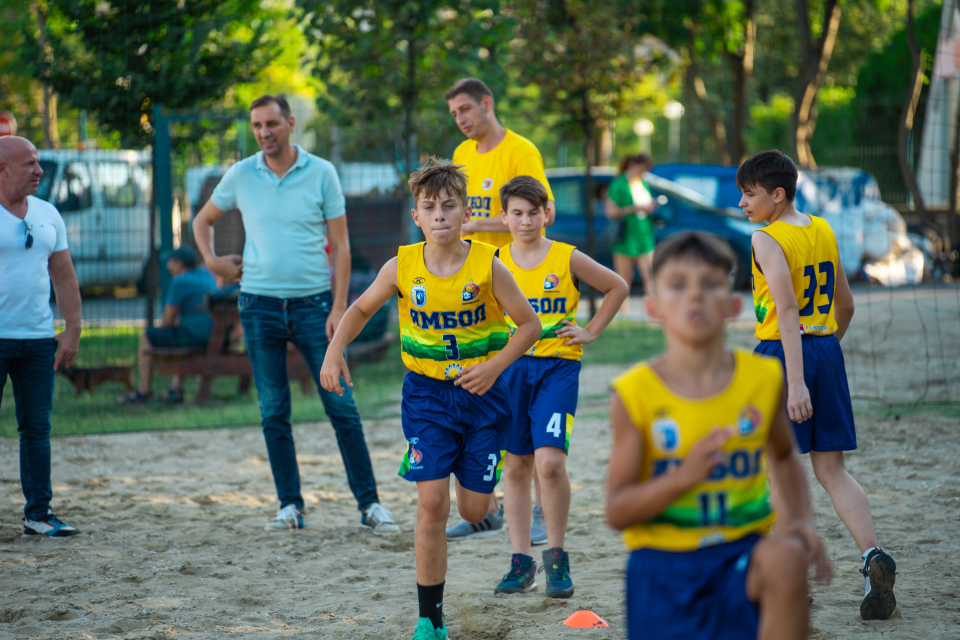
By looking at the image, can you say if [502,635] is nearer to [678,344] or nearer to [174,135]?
[678,344]

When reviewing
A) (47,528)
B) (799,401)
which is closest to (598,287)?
(799,401)

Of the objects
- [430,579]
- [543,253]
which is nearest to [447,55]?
[543,253]

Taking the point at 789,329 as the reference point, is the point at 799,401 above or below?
below

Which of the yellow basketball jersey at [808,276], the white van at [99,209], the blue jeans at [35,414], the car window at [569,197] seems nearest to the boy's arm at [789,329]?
the yellow basketball jersey at [808,276]

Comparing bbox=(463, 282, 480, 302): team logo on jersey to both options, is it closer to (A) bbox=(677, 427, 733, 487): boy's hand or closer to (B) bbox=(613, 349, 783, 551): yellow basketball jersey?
(B) bbox=(613, 349, 783, 551): yellow basketball jersey

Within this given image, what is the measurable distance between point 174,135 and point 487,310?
23.3ft

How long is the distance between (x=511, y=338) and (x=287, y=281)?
1927mm

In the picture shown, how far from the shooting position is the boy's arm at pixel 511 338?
3268mm

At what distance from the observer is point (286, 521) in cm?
494

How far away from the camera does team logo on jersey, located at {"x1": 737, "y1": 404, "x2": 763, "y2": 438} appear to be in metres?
2.08

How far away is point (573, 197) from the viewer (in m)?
14.1

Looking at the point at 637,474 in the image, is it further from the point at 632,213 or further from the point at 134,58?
the point at 632,213

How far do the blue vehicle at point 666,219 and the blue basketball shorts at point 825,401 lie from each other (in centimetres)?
947

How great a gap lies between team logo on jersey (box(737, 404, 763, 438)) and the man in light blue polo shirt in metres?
3.06
